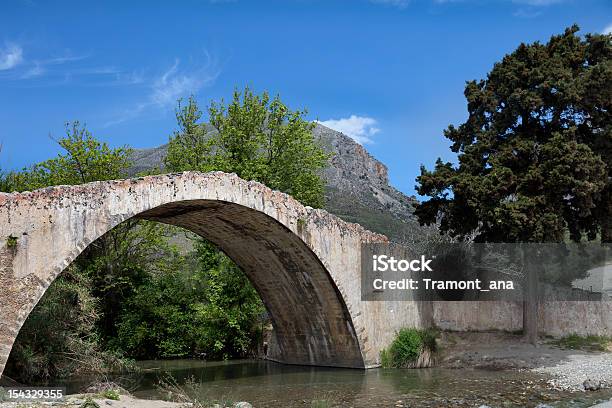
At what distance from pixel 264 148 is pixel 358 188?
1830 inches

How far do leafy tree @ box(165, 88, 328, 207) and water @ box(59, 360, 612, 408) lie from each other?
9139mm

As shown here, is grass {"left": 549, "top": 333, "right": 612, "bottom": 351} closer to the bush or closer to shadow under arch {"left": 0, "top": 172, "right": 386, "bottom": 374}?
the bush

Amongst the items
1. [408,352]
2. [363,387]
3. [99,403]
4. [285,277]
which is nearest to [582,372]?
[408,352]

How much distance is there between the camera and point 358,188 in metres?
75.0

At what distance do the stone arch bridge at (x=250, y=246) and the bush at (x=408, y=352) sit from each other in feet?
1.11

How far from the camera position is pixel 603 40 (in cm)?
2172

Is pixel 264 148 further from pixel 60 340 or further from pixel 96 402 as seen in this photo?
pixel 96 402

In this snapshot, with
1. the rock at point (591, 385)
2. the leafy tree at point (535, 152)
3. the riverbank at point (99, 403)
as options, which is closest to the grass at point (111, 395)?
the riverbank at point (99, 403)

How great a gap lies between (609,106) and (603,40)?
230 cm

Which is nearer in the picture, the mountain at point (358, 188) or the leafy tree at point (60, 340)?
the leafy tree at point (60, 340)

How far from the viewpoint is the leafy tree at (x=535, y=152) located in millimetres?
19844

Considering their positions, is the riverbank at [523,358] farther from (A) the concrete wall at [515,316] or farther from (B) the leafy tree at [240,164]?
(B) the leafy tree at [240,164]

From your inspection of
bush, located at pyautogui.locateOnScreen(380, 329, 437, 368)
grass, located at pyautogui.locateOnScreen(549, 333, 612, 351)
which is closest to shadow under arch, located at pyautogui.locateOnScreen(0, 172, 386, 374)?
bush, located at pyautogui.locateOnScreen(380, 329, 437, 368)

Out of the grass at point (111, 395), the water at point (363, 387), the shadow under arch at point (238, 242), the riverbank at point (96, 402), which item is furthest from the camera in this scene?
the water at point (363, 387)
